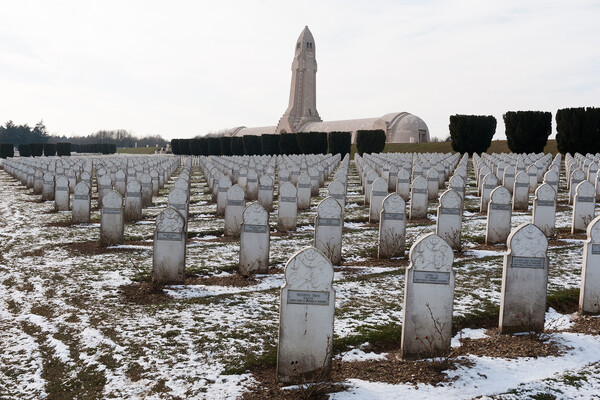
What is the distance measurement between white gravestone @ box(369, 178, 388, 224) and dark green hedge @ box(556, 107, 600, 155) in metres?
22.4

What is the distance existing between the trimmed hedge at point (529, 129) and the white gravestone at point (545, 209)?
82.7 ft

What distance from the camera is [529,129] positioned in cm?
3316

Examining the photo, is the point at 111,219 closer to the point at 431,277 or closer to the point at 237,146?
the point at 431,277

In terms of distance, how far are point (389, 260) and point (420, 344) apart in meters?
3.93

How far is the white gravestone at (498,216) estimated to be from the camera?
9.72m

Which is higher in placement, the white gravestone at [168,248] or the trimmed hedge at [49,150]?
the trimmed hedge at [49,150]

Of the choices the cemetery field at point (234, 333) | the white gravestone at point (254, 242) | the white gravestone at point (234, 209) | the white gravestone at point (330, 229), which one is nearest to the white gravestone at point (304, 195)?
the white gravestone at point (234, 209)

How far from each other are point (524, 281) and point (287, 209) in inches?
258

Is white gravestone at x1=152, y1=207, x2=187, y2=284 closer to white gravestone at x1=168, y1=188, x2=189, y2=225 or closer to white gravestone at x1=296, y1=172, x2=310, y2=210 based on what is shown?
white gravestone at x1=168, y1=188, x2=189, y2=225

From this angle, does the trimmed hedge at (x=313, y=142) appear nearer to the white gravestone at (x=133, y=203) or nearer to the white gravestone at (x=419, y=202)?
the white gravestone at (x=419, y=202)

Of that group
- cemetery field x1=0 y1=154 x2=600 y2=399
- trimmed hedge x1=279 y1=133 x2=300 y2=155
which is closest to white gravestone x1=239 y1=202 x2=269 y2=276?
cemetery field x1=0 y1=154 x2=600 y2=399

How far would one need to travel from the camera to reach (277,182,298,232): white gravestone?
11336mm

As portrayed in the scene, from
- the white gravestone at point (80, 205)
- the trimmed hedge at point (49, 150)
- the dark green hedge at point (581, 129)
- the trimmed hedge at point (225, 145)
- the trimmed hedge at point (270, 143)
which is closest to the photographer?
the white gravestone at point (80, 205)

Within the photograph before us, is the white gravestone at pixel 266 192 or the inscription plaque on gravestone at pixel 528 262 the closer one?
the inscription plaque on gravestone at pixel 528 262
